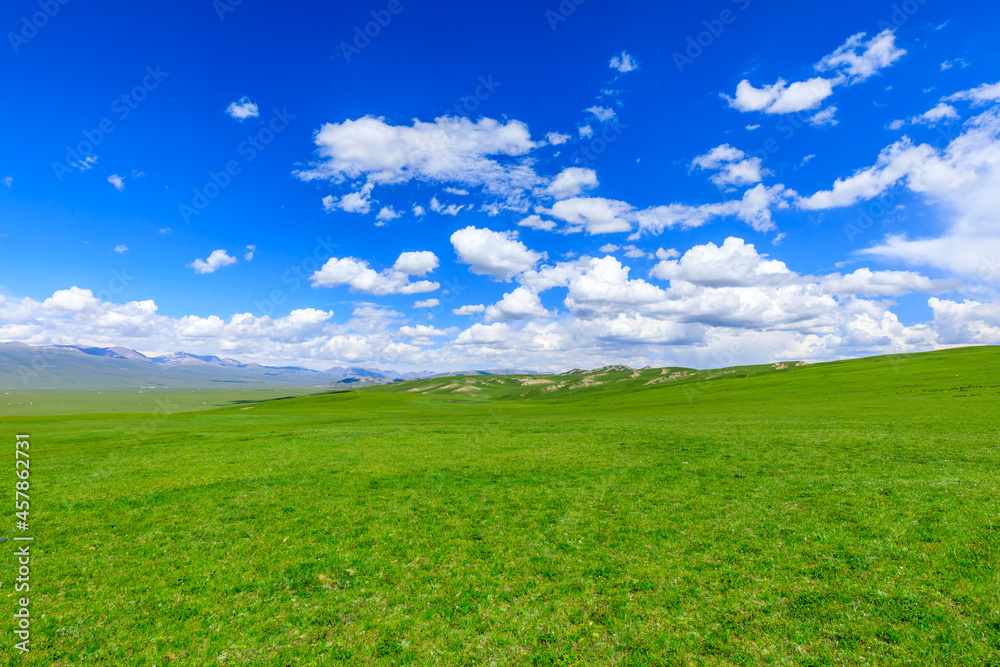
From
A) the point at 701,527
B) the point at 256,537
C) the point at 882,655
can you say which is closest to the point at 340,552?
the point at 256,537

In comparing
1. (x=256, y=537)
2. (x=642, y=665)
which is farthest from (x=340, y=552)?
(x=642, y=665)

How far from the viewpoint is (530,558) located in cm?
1959

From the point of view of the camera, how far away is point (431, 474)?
3478 cm

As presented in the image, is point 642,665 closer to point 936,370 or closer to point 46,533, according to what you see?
point 46,533

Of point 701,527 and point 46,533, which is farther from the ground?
point 46,533

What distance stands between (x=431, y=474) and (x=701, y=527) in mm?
20772

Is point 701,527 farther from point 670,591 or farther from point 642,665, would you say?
point 642,665

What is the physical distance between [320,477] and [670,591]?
91.3 feet

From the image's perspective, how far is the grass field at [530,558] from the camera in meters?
13.6

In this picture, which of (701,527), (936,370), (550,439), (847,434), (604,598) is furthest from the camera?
(936,370)

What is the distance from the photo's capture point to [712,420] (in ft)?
200

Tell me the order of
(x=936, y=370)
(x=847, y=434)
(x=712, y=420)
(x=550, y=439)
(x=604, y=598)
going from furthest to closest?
(x=936, y=370) → (x=712, y=420) → (x=550, y=439) → (x=847, y=434) → (x=604, y=598)

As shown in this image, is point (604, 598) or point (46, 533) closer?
point (604, 598)

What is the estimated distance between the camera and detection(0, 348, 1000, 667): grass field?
1361cm
